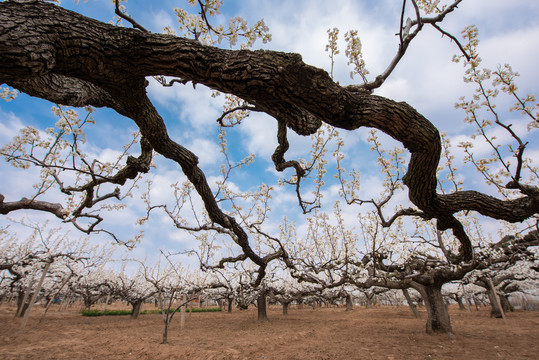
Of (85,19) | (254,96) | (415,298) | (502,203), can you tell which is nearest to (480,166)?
(502,203)

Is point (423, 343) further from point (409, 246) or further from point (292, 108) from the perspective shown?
point (292, 108)

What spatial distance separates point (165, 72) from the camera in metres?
2.04

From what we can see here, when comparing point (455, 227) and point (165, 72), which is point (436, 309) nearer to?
point (455, 227)

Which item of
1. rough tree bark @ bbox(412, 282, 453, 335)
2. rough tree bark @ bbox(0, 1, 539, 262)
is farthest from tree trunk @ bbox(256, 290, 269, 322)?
rough tree bark @ bbox(0, 1, 539, 262)

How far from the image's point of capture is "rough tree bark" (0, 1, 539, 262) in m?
1.60

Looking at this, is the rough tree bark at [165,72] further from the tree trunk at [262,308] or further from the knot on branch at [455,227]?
the tree trunk at [262,308]

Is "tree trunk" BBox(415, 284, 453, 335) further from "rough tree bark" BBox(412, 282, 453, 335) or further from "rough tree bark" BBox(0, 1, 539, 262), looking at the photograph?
"rough tree bark" BBox(0, 1, 539, 262)

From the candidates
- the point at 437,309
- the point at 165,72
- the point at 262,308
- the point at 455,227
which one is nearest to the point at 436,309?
the point at 437,309

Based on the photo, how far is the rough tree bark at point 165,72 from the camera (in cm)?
160

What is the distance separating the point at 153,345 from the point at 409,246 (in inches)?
478

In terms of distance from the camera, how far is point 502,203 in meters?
3.34

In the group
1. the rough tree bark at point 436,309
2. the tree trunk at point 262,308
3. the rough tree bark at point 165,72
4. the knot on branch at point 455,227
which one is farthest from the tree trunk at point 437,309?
the tree trunk at point 262,308

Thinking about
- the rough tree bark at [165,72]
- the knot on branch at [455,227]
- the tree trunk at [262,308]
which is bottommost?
the tree trunk at [262,308]

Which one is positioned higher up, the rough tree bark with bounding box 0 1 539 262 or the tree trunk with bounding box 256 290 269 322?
the rough tree bark with bounding box 0 1 539 262
